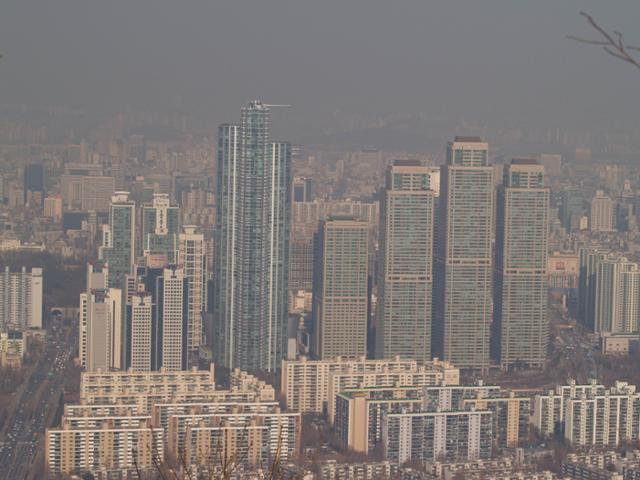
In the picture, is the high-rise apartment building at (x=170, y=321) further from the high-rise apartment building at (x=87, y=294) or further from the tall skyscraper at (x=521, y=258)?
the tall skyscraper at (x=521, y=258)

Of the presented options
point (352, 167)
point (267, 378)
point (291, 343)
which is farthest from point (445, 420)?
point (352, 167)

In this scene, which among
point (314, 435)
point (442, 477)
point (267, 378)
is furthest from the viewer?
point (267, 378)

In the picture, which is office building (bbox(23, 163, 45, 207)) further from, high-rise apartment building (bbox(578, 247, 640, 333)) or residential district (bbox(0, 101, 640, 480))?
high-rise apartment building (bbox(578, 247, 640, 333))

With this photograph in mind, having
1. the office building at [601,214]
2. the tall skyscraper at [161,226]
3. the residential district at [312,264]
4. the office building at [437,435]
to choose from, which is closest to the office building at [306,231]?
the residential district at [312,264]

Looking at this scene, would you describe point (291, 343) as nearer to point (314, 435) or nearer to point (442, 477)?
point (314, 435)

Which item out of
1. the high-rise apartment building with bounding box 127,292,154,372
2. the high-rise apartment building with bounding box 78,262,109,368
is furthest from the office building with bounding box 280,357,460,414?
the high-rise apartment building with bounding box 78,262,109,368
